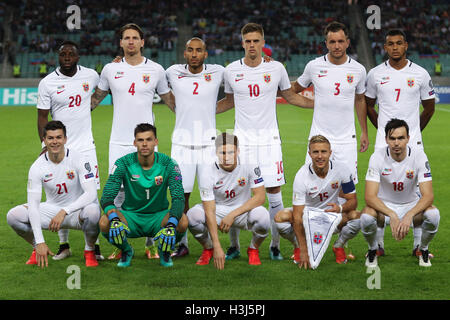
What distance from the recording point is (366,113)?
7.23 meters

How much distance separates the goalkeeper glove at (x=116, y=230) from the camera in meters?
5.84

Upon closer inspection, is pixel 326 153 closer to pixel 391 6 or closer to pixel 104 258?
pixel 104 258

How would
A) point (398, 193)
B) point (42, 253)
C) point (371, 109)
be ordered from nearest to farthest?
point (42, 253) < point (398, 193) < point (371, 109)

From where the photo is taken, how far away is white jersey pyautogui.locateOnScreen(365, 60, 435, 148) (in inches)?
275

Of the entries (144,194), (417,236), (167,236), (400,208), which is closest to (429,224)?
(400,208)

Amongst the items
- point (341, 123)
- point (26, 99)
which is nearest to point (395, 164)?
point (341, 123)

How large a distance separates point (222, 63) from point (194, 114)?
26.9 m

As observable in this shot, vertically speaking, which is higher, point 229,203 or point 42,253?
point 229,203

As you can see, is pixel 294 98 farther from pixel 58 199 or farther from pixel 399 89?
pixel 58 199

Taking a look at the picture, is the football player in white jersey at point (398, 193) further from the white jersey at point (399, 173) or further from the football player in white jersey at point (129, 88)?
the football player in white jersey at point (129, 88)

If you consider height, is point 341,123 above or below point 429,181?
above

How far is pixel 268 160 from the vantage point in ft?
22.6

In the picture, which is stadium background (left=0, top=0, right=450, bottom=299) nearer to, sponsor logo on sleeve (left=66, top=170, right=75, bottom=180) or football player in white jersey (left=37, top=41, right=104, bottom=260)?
sponsor logo on sleeve (left=66, top=170, right=75, bottom=180)

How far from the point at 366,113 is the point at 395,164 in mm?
1108
